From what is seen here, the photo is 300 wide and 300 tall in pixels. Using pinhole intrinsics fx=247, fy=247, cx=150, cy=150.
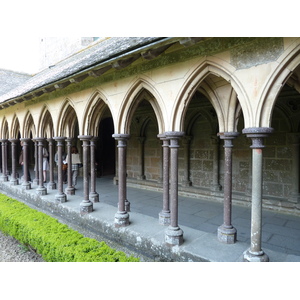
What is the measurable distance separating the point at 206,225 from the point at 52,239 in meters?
3.01

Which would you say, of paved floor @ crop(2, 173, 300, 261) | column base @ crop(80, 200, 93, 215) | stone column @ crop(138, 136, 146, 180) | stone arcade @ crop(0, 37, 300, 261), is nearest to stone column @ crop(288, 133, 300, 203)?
stone arcade @ crop(0, 37, 300, 261)

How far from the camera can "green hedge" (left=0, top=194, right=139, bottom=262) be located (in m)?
3.56

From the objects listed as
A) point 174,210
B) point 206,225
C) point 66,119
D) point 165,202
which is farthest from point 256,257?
point 66,119

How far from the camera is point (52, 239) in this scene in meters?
4.16

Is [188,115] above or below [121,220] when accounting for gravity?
above

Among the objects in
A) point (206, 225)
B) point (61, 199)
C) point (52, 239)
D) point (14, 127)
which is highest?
point (14, 127)

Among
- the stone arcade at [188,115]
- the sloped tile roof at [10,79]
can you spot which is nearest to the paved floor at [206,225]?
the stone arcade at [188,115]

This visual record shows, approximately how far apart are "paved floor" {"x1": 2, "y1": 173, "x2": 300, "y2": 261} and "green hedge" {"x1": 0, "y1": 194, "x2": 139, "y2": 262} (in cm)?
70

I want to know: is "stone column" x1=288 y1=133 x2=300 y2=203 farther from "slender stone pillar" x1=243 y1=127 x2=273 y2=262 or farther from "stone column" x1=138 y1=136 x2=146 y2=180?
"stone column" x1=138 y1=136 x2=146 y2=180

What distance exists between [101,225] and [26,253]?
1.57 meters

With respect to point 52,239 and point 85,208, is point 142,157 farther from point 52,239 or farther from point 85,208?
point 52,239

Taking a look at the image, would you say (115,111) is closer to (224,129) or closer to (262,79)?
(224,129)

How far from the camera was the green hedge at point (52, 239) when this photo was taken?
3.56 m

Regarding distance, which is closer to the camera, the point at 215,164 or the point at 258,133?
the point at 258,133
